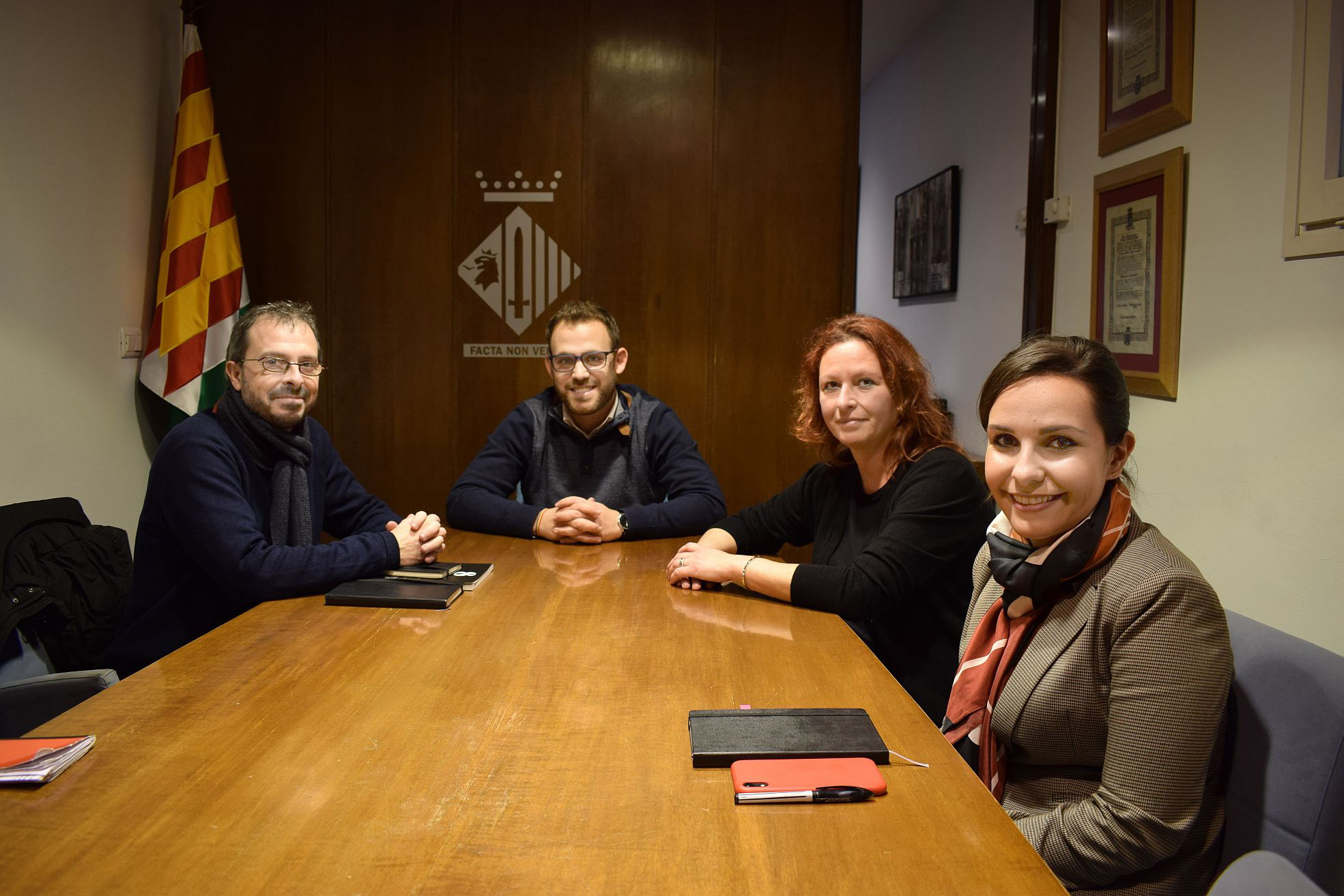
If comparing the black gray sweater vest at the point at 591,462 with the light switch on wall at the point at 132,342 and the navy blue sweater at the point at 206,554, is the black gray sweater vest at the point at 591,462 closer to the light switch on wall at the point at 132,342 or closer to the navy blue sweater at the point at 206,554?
the navy blue sweater at the point at 206,554

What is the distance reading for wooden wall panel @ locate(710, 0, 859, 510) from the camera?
3605mm

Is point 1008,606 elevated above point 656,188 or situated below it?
below

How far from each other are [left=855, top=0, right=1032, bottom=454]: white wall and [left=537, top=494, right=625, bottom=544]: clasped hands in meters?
2.39

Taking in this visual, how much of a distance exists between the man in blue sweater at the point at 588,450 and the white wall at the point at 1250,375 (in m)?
1.26

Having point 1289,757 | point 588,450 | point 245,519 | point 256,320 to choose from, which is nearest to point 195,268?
point 256,320

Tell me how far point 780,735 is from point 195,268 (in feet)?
10.0

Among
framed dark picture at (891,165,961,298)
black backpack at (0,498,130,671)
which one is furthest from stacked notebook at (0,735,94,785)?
framed dark picture at (891,165,961,298)

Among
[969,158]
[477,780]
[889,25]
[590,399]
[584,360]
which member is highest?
→ [889,25]

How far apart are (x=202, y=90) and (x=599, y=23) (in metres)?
1.53

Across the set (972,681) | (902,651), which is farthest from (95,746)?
(902,651)

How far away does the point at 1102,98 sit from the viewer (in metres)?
2.89

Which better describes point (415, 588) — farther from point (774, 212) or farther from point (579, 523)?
point (774, 212)

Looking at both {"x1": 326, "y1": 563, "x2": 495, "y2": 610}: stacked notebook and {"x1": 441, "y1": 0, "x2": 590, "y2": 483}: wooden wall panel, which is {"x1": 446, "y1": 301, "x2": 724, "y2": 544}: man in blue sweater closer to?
{"x1": 326, "y1": 563, "x2": 495, "y2": 610}: stacked notebook

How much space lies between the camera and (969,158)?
4.66 metres
